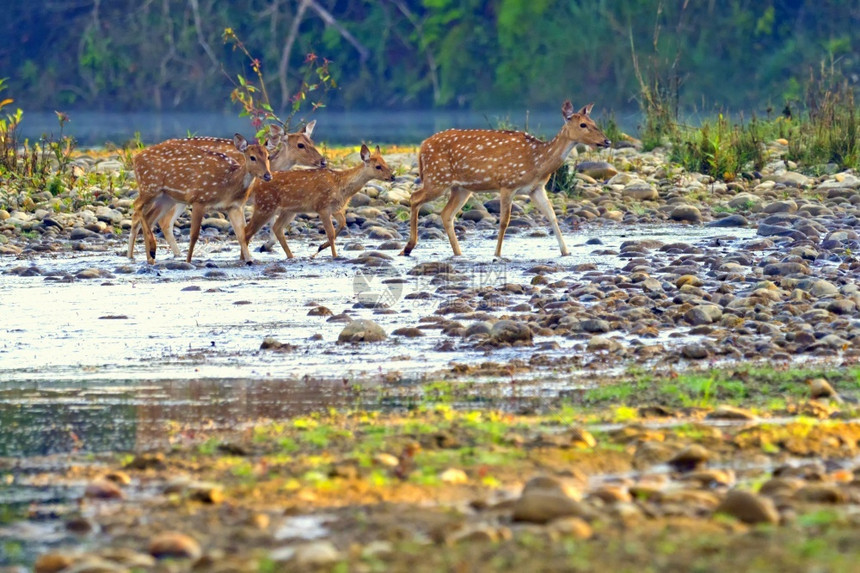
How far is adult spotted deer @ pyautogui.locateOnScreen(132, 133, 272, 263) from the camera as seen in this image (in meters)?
13.9

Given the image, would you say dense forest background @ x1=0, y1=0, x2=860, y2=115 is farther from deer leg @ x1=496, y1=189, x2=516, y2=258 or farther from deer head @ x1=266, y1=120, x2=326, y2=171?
deer leg @ x1=496, y1=189, x2=516, y2=258

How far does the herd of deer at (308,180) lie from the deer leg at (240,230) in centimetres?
1

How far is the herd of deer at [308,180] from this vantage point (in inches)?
549

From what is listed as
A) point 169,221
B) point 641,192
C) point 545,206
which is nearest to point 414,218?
point 545,206

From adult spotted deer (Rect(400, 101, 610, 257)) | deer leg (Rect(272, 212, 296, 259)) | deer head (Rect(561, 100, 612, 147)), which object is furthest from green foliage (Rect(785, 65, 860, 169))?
deer leg (Rect(272, 212, 296, 259))

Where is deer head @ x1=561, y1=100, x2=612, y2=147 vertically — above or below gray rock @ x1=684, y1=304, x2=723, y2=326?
above

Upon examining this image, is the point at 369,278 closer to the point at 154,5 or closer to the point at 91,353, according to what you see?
the point at 91,353

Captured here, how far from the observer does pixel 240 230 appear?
45.3ft

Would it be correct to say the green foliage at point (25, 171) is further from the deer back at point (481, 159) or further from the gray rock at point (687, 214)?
the gray rock at point (687, 214)

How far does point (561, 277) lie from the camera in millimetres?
12203

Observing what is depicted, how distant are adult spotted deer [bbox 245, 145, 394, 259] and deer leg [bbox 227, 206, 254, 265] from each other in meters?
0.15

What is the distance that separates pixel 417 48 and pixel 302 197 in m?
36.6

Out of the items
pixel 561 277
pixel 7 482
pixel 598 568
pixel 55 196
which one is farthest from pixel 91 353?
pixel 55 196

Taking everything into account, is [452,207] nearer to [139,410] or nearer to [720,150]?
[720,150]
